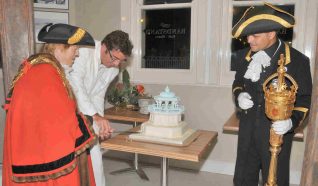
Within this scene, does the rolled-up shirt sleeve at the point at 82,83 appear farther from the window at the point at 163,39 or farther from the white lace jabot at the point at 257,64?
the window at the point at 163,39


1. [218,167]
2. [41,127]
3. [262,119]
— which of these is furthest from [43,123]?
[218,167]

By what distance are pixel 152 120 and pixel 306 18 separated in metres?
2.15

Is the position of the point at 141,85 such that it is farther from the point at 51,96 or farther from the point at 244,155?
the point at 51,96

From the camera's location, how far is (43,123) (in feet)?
5.85

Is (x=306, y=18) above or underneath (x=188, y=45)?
above

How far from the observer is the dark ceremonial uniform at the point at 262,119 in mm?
2062

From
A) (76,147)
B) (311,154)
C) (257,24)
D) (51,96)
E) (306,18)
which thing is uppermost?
(306,18)

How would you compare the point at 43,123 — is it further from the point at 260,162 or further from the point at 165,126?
the point at 260,162

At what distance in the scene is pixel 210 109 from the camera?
387 centimetres

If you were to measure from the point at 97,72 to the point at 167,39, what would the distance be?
59.7 inches

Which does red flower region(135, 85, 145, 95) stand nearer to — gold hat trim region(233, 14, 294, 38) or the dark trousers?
the dark trousers

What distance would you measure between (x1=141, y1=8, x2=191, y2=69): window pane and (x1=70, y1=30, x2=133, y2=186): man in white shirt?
1.24m

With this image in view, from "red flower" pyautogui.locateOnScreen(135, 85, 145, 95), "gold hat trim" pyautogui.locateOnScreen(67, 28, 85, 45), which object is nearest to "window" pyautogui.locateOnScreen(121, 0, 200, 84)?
"red flower" pyautogui.locateOnScreen(135, 85, 145, 95)

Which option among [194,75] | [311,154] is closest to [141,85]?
[194,75]
